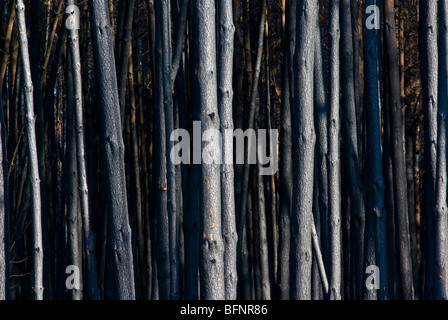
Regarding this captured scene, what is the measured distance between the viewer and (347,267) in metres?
4.96

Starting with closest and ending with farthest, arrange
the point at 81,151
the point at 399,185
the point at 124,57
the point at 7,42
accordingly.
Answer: the point at 81,151 → the point at 399,185 → the point at 124,57 → the point at 7,42

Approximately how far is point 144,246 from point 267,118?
1.36m

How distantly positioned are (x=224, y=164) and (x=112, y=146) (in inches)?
19.2

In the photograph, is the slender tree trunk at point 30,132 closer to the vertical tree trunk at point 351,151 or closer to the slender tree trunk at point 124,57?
the slender tree trunk at point 124,57

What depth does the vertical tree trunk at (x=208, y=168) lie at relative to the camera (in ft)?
8.06

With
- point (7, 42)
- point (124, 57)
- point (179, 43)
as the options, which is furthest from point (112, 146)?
point (7, 42)

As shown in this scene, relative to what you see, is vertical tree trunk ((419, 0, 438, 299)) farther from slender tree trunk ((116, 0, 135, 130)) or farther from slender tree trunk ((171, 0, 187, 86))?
slender tree trunk ((116, 0, 135, 130))

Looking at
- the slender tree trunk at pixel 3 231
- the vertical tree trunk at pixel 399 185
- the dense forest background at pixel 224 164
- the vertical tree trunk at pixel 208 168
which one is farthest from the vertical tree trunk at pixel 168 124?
the vertical tree trunk at pixel 399 185

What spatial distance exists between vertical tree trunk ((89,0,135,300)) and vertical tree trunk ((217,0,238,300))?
0.43m

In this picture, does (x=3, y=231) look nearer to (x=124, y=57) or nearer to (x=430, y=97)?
(x=124, y=57)

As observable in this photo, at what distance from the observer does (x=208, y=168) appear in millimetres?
2471

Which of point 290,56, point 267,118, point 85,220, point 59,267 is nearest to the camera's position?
point 85,220
